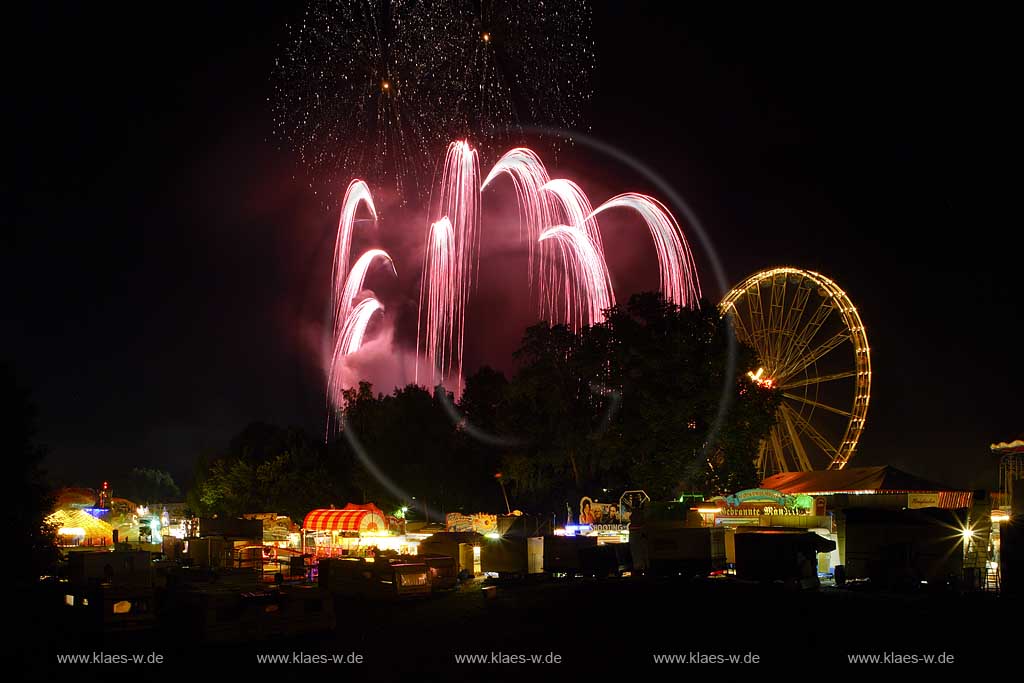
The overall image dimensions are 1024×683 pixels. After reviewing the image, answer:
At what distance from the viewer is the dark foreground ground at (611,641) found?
14016 mm

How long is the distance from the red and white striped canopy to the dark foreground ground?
62.9ft

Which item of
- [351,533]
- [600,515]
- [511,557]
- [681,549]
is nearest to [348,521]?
[351,533]

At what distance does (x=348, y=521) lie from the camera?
138 feet

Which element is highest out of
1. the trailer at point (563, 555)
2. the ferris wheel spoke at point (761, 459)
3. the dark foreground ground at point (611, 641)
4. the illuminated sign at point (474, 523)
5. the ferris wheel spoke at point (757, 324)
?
the ferris wheel spoke at point (757, 324)

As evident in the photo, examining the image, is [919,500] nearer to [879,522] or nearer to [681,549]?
[879,522]

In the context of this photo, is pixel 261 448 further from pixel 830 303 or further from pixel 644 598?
pixel 644 598

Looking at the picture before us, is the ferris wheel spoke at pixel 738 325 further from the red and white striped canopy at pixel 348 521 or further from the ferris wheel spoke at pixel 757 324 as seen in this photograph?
the red and white striped canopy at pixel 348 521

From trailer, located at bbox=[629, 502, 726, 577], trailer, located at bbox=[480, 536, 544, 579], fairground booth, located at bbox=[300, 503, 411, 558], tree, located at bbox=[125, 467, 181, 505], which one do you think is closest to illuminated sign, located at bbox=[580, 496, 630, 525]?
fairground booth, located at bbox=[300, 503, 411, 558]

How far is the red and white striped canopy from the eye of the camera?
42.0m

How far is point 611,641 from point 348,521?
1091 inches

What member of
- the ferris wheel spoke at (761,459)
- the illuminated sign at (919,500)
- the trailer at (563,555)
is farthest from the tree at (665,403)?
the trailer at (563,555)

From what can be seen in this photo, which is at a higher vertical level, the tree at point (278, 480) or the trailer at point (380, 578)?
the tree at point (278, 480)

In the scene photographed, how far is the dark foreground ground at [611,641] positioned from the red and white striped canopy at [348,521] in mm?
19186

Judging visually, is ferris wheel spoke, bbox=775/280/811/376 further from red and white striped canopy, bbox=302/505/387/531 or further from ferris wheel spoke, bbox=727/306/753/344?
red and white striped canopy, bbox=302/505/387/531
